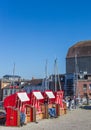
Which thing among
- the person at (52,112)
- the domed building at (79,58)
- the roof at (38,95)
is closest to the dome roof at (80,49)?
the domed building at (79,58)

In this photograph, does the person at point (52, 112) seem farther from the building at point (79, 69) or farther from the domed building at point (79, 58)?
the domed building at point (79, 58)

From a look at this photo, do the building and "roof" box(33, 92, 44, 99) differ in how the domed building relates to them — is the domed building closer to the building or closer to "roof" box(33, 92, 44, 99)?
the building

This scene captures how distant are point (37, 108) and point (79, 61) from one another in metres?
69.3

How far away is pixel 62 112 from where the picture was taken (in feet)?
131

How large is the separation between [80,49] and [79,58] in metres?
5.06

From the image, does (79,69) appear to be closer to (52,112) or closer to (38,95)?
(38,95)

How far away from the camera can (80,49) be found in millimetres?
107875

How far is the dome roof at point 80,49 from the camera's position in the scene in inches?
4144

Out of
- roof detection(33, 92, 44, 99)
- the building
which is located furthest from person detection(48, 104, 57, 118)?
the building

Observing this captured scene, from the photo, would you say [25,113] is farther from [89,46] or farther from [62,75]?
[89,46]

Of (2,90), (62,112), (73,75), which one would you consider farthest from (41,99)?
(2,90)

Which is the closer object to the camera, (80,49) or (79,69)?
(79,69)

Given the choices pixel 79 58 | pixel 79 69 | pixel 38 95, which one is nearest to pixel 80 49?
pixel 79 58

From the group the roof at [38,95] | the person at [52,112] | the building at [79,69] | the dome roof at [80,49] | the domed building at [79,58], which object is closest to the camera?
the person at [52,112]
